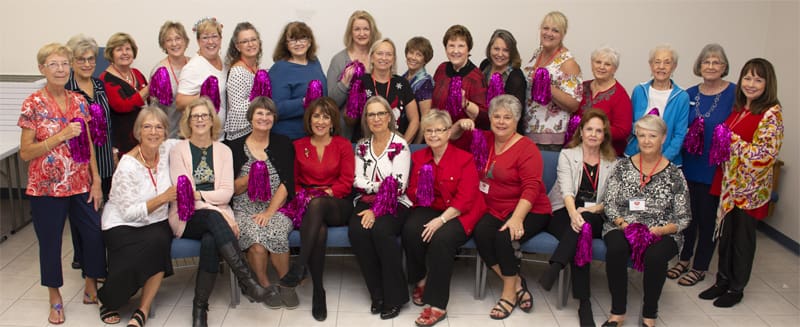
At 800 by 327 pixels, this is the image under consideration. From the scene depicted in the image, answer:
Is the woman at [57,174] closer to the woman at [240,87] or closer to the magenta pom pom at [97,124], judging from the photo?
the magenta pom pom at [97,124]

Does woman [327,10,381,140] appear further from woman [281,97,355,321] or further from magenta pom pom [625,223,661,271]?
magenta pom pom [625,223,661,271]

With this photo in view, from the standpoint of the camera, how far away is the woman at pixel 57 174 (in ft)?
10.9

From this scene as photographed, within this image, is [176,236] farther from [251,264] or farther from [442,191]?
[442,191]

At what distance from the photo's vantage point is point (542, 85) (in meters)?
3.92

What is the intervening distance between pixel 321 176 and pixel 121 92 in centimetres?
126

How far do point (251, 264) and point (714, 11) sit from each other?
13.1 feet

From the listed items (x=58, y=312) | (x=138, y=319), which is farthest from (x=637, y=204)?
(x=58, y=312)

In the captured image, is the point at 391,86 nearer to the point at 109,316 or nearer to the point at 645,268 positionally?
the point at 645,268

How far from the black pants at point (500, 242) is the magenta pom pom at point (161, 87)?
1949 mm

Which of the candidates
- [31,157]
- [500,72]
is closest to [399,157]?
[500,72]

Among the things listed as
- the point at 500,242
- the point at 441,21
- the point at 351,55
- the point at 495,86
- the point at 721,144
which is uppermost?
the point at 441,21

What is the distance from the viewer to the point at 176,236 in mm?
3617

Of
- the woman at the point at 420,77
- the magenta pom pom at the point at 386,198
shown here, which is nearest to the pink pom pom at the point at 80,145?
the magenta pom pom at the point at 386,198

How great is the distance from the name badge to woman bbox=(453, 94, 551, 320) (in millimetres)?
460
